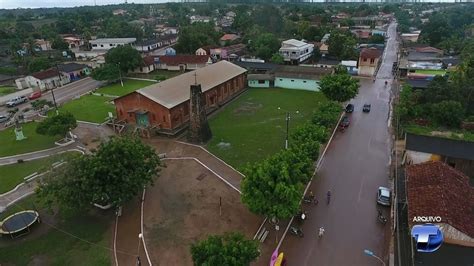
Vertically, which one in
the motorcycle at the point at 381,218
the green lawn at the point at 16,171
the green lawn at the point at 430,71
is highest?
the green lawn at the point at 430,71

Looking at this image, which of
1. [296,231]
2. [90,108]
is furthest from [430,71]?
[90,108]

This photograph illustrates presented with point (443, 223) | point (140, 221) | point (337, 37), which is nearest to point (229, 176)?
point (140, 221)

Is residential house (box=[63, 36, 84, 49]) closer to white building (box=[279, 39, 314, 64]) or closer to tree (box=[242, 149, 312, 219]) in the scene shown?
white building (box=[279, 39, 314, 64])

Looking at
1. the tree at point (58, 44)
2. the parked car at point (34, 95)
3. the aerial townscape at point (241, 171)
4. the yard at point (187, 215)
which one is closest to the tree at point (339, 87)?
the aerial townscape at point (241, 171)

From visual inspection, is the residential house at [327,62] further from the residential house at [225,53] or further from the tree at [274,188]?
the tree at [274,188]

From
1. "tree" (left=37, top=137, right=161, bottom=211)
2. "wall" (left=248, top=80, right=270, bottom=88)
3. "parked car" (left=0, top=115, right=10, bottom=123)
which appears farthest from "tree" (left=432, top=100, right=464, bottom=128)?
"parked car" (left=0, top=115, right=10, bottom=123)

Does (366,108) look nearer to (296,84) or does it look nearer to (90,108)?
(296,84)

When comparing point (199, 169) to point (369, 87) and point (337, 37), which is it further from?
point (337, 37)
